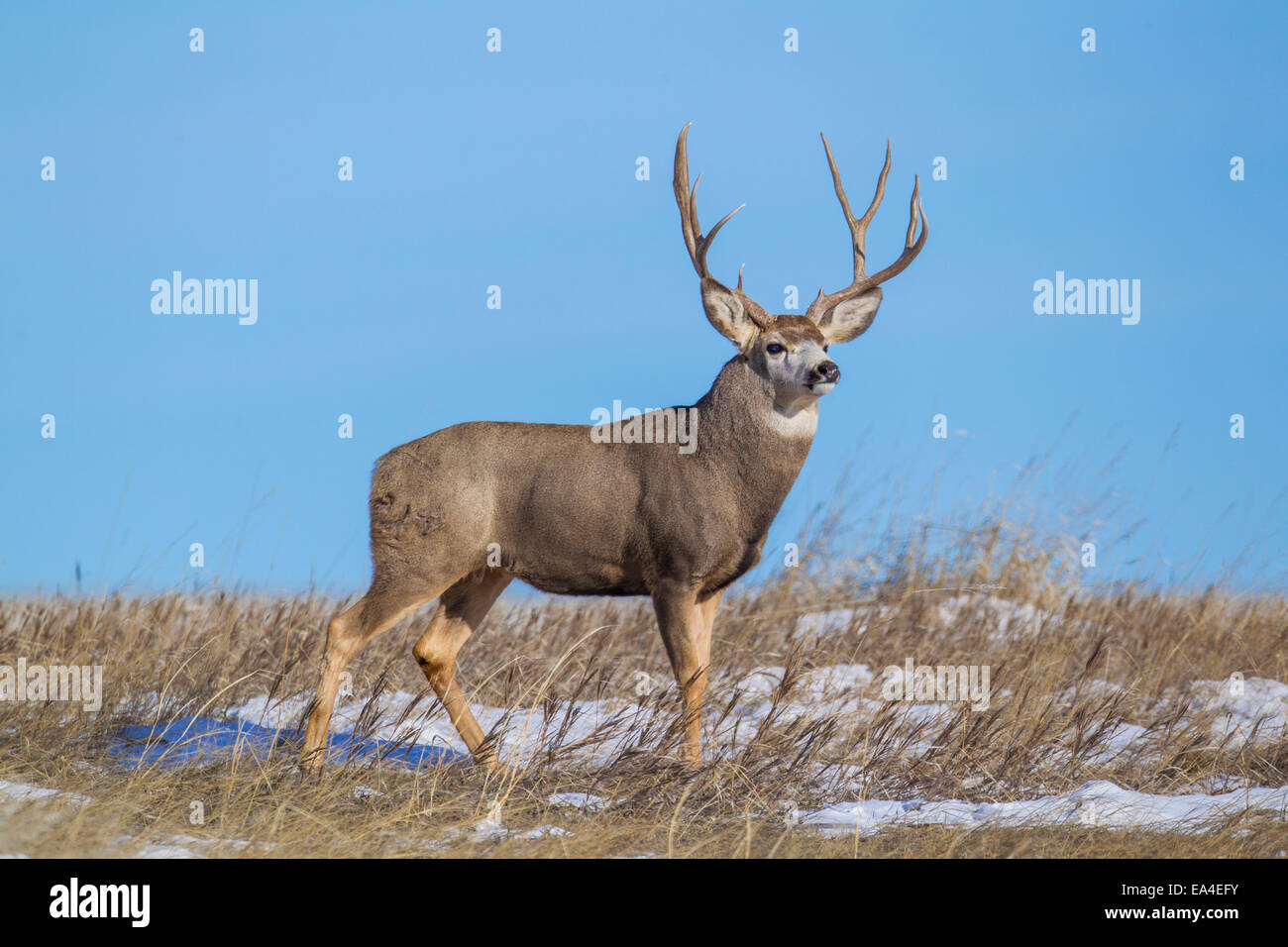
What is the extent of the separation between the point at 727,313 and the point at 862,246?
1251 mm

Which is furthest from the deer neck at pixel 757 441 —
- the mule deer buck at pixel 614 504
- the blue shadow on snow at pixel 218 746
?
the blue shadow on snow at pixel 218 746

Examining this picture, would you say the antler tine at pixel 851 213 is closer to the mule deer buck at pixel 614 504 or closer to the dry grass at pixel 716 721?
the mule deer buck at pixel 614 504

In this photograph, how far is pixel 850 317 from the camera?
303 inches

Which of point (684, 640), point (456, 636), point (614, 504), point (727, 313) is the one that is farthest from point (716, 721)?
point (727, 313)

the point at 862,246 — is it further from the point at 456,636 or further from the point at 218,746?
the point at 218,746

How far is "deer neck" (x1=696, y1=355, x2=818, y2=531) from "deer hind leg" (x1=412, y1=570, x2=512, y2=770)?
147 cm

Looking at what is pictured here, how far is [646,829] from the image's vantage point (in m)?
5.49

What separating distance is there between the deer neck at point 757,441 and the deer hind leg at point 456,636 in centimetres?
147

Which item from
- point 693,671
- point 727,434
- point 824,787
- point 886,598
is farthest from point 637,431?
point 886,598
